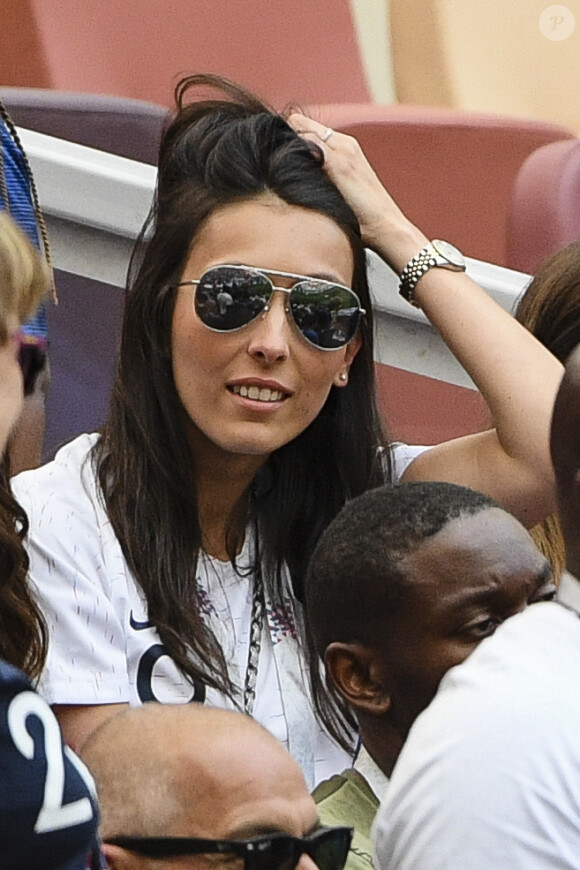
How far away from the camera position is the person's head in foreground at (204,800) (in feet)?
4.94

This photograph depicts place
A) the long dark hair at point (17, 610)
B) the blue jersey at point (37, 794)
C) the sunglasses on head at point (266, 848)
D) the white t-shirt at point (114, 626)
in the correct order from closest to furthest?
the blue jersey at point (37, 794), the sunglasses on head at point (266, 848), the long dark hair at point (17, 610), the white t-shirt at point (114, 626)

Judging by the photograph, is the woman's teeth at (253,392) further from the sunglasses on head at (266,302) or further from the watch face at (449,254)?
the watch face at (449,254)

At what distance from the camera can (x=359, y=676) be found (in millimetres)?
1841

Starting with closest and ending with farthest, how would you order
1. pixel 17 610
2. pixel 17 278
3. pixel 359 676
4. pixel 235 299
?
1. pixel 17 278
2. pixel 359 676
3. pixel 17 610
4. pixel 235 299

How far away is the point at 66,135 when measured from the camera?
3.34 meters

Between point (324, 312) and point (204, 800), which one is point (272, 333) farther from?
point (204, 800)

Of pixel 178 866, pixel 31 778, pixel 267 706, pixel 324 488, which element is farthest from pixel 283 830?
pixel 324 488

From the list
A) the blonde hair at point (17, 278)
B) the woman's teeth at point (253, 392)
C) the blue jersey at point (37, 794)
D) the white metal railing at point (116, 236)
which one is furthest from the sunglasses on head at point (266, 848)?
the white metal railing at point (116, 236)

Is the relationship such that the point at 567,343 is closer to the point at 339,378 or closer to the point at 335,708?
the point at 339,378

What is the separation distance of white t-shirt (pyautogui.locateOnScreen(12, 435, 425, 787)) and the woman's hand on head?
1.95 ft

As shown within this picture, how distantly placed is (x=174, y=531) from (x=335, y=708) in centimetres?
35

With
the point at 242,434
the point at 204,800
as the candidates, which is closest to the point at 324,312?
A: the point at 242,434

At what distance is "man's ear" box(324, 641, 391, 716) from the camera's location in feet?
6.00

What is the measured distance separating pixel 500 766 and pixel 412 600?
0.56m
